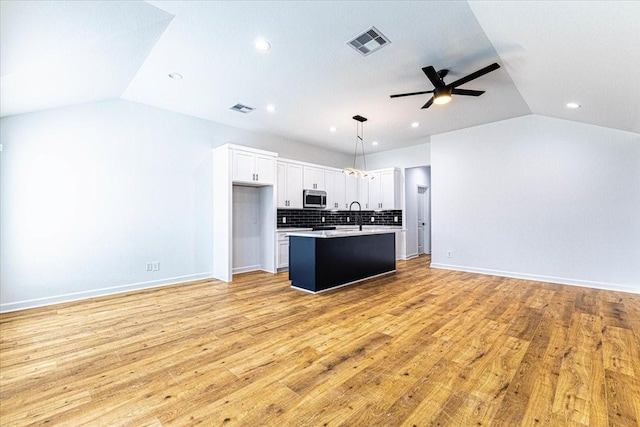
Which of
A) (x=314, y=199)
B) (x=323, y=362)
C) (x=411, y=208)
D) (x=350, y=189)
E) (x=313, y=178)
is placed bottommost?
(x=323, y=362)

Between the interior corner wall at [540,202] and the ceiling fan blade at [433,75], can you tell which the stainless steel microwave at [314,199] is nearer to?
the interior corner wall at [540,202]

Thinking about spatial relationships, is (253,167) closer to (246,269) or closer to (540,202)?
(246,269)

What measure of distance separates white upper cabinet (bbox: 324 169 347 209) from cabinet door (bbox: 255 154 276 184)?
1.74m

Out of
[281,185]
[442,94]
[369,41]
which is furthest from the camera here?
[281,185]

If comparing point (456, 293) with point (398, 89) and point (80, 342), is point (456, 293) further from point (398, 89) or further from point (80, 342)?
point (80, 342)

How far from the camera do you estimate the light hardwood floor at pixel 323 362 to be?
1694mm

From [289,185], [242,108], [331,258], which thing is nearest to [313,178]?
[289,185]

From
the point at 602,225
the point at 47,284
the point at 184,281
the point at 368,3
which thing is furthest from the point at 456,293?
the point at 47,284

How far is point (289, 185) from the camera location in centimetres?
626

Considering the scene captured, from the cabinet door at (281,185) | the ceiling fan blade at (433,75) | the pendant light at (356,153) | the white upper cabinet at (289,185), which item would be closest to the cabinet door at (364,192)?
the pendant light at (356,153)

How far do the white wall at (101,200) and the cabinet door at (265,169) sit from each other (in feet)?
2.89

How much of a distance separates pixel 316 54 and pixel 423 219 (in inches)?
273

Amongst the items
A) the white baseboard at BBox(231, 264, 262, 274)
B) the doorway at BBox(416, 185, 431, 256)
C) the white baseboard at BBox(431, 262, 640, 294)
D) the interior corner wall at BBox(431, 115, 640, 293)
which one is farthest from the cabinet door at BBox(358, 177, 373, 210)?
A: the white baseboard at BBox(231, 264, 262, 274)

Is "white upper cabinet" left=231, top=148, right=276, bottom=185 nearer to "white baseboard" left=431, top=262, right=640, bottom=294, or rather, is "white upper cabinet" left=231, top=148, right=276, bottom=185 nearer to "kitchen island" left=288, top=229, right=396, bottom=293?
"kitchen island" left=288, top=229, right=396, bottom=293
